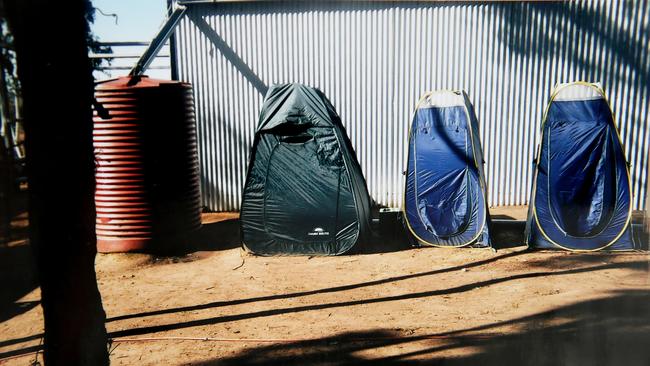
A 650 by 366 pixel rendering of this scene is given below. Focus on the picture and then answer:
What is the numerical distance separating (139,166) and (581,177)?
678 centimetres

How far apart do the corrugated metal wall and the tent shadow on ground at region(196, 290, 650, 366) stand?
5.79 meters

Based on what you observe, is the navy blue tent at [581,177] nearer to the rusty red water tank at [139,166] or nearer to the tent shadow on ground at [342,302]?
the tent shadow on ground at [342,302]

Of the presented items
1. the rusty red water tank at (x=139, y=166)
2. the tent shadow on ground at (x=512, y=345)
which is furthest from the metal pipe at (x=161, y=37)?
the tent shadow on ground at (x=512, y=345)

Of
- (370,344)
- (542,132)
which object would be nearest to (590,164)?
(542,132)

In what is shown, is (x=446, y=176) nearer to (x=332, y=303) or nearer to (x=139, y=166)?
(x=332, y=303)

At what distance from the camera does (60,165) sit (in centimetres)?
278

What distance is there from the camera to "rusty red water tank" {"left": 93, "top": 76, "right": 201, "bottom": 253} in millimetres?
7617

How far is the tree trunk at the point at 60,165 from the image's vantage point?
8.70 feet

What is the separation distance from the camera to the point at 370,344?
468 centimetres

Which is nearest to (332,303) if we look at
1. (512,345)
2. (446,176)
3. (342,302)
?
(342,302)

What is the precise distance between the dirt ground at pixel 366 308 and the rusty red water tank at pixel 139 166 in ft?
1.32

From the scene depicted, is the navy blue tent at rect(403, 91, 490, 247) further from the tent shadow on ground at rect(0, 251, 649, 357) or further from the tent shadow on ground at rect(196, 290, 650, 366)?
the tent shadow on ground at rect(196, 290, 650, 366)

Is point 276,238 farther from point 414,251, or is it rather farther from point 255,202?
point 414,251

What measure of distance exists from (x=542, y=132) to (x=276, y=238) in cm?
445
